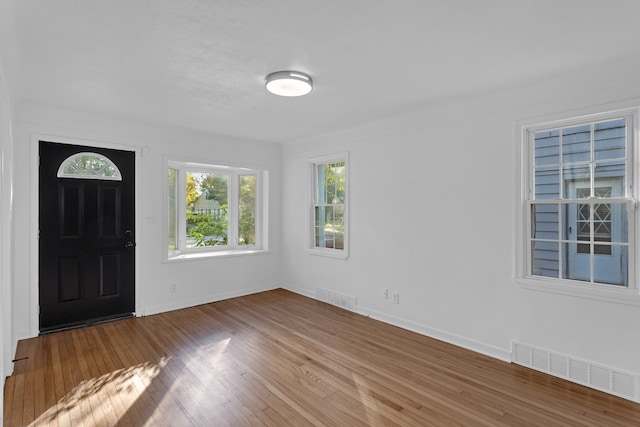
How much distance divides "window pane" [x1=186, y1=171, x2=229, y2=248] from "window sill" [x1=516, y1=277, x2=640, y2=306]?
4.32 m

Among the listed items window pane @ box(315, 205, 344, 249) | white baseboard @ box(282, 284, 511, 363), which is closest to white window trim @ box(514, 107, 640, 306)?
white baseboard @ box(282, 284, 511, 363)

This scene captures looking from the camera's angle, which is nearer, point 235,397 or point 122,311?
point 235,397

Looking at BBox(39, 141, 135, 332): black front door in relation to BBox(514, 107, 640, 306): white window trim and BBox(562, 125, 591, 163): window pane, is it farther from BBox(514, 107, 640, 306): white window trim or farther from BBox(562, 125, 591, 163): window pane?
BBox(562, 125, 591, 163): window pane

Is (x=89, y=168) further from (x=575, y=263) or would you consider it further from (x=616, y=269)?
(x=616, y=269)

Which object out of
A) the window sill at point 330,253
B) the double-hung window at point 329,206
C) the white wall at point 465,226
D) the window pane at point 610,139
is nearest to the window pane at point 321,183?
the double-hung window at point 329,206

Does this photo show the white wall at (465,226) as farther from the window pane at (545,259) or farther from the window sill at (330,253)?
the window pane at (545,259)

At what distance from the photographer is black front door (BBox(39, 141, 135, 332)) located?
385 cm

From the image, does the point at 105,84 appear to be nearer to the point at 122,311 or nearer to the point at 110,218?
the point at 110,218

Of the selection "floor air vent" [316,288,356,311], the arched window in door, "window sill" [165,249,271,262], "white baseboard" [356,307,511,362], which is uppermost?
the arched window in door

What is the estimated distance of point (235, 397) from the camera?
8.46 feet

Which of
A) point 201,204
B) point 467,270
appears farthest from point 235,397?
point 201,204

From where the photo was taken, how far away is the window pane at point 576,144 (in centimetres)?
287

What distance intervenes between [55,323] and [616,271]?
560 centimetres

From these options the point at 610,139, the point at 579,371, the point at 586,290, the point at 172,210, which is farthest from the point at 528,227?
the point at 172,210
